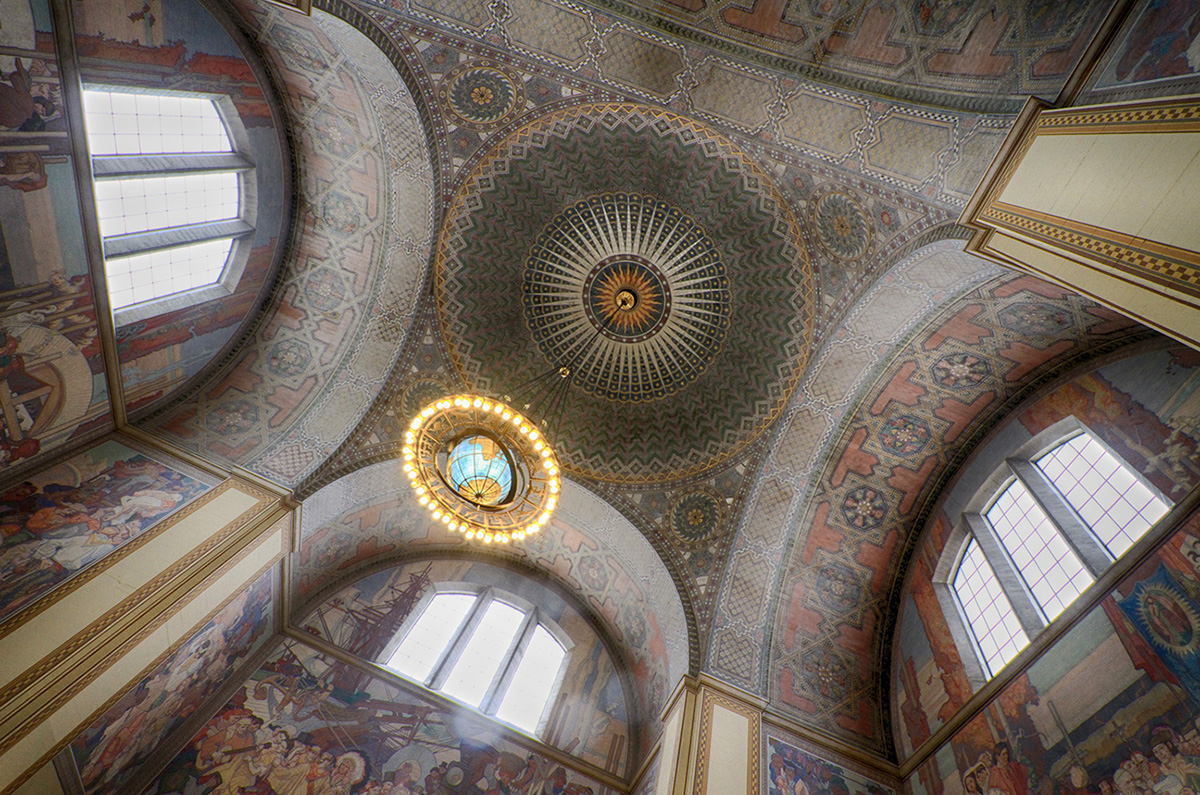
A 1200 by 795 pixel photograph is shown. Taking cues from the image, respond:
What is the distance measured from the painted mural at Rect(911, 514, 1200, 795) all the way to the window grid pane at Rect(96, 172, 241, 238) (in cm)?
1144

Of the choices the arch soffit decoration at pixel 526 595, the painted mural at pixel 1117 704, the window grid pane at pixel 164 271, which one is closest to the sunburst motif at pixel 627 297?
the arch soffit decoration at pixel 526 595

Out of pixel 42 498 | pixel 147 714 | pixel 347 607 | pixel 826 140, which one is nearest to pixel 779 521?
pixel 826 140

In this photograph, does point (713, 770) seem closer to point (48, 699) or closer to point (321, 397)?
point (48, 699)

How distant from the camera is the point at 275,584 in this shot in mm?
8180

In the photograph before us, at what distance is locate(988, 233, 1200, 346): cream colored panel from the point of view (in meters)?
2.98

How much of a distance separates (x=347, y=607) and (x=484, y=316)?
18.6 feet

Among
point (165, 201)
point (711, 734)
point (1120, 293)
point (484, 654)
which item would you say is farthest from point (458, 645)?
point (1120, 293)

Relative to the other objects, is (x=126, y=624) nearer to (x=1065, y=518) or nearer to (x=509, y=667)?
(x=509, y=667)

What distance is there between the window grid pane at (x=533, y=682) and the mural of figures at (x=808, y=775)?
392 centimetres

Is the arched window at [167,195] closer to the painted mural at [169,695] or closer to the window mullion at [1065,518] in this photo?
the painted mural at [169,695]

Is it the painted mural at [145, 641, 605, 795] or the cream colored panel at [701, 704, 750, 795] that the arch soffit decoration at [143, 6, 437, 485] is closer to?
the painted mural at [145, 641, 605, 795]

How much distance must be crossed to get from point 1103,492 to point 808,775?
5063mm

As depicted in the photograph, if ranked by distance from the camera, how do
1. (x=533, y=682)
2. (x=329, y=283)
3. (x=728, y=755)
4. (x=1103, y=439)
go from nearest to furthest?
(x=1103, y=439)
(x=728, y=755)
(x=329, y=283)
(x=533, y=682)

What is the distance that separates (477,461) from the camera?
7211 mm
